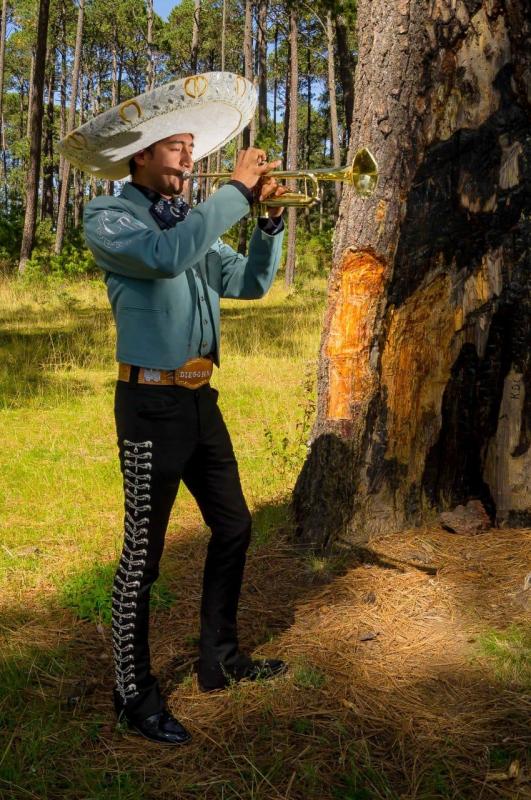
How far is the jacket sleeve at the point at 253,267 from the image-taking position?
323 centimetres

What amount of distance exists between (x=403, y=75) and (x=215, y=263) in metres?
1.59

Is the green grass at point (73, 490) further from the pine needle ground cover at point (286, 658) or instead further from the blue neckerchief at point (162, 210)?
the blue neckerchief at point (162, 210)

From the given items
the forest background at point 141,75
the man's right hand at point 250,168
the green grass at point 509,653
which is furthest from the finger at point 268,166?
the forest background at point 141,75

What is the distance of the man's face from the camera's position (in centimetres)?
300

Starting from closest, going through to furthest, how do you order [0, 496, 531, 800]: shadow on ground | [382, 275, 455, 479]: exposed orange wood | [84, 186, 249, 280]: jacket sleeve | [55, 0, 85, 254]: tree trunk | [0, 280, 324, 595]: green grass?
[84, 186, 249, 280]: jacket sleeve
[0, 496, 531, 800]: shadow on ground
[382, 275, 455, 479]: exposed orange wood
[0, 280, 324, 595]: green grass
[55, 0, 85, 254]: tree trunk

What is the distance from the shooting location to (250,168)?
9.49 ft

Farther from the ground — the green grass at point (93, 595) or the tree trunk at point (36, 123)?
the tree trunk at point (36, 123)

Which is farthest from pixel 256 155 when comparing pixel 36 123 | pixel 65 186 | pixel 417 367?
pixel 65 186

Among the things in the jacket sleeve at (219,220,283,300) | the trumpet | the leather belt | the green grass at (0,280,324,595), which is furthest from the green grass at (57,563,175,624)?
the trumpet

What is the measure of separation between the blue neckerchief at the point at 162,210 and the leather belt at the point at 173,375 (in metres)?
0.51

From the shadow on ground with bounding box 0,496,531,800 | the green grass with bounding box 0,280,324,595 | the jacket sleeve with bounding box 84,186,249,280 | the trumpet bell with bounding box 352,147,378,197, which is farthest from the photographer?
the green grass with bounding box 0,280,324,595

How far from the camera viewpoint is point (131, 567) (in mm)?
3082

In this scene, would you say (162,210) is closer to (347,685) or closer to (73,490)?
(347,685)

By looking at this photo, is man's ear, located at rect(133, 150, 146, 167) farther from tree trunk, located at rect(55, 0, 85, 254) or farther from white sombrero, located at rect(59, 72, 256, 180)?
tree trunk, located at rect(55, 0, 85, 254)
